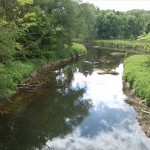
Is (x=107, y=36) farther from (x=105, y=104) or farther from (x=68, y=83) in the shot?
(x=105, y=104)

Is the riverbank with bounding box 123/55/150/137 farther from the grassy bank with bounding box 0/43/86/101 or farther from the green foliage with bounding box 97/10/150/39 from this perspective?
the green foliage with bounding box 97/10/150/39

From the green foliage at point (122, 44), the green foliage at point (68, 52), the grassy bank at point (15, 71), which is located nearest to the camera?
the grassy bank at point (15, 71)

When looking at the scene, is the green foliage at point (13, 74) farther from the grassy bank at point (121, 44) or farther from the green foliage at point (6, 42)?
the grassy bank at point (121, 44)

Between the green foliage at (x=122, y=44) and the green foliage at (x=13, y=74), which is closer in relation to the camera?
the green foliage at (x=13, y=74)

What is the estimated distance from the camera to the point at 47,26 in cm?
4075

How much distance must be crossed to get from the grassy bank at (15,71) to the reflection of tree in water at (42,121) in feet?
7.27

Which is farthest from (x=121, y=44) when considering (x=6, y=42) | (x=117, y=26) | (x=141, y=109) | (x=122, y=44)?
(x=6, y=42)

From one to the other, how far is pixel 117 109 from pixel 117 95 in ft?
16.0

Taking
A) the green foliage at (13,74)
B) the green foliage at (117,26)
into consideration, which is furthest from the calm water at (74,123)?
the green foliage at (117,26)

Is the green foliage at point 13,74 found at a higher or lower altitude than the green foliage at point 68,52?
higher

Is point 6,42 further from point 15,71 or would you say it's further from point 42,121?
point 15,71

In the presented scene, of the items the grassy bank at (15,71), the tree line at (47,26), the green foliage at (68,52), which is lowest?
the green foliage at (68,52)

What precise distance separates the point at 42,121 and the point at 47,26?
20907 mm

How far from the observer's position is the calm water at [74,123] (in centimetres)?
1888
